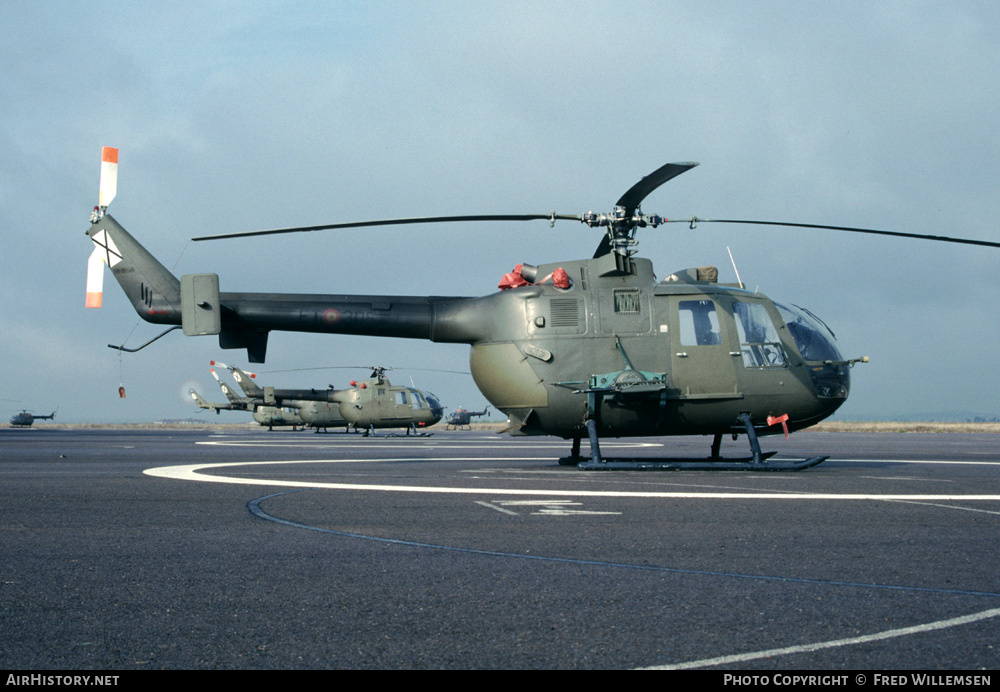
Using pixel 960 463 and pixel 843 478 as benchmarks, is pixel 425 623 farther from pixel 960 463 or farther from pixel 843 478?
pixel 960 463

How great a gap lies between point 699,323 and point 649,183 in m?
3.03

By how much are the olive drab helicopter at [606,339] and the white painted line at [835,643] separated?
9013 millimetres

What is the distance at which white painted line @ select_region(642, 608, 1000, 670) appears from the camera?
288cm

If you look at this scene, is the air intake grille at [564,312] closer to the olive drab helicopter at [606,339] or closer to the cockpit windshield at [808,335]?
the olive drab helicopter at [606,339]

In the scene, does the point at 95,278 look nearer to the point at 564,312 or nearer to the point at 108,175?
the point at 108,175

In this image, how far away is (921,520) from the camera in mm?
6723

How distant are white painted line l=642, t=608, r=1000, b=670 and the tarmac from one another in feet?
0.04

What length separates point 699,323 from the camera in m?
13.1

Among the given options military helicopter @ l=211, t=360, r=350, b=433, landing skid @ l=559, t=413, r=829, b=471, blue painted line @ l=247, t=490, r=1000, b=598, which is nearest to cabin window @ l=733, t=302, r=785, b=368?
landing skid @ l=559, t=413, r=829, b=471

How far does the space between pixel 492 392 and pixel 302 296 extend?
365 centimetres

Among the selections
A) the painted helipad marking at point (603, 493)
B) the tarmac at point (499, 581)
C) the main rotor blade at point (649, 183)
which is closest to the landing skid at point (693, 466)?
the painted helipad marking at point (603, 493)

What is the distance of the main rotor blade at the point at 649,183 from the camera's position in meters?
10.2

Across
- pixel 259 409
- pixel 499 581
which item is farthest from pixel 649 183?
pixel 259 409

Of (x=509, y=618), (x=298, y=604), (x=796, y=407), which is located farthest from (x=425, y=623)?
(x=796, y=407)
